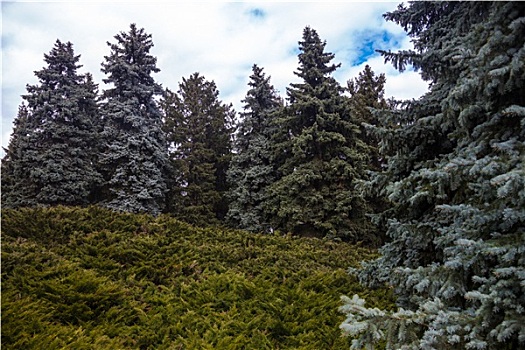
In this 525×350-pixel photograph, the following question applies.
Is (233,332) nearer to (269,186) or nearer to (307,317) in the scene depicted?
(307,317)

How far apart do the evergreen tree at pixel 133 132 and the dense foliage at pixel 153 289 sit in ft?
25.1

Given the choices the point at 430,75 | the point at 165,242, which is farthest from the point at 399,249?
the point at 165,242

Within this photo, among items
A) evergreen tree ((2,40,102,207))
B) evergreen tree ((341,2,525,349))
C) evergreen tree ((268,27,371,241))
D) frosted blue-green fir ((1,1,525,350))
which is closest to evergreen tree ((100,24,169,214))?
evergreen tree ((2,40,102,207))

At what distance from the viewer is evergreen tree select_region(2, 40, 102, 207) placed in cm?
1413

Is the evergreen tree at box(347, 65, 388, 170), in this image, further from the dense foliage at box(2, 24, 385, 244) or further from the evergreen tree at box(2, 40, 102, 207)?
the evergreen tree at box(2, 40, 102, 207)

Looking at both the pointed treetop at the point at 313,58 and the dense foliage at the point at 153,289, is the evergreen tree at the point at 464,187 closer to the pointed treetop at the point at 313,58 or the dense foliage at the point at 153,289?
the dense foliage at the point at 153,289

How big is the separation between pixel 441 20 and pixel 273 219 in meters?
10.6

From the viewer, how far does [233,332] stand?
13.9 feet

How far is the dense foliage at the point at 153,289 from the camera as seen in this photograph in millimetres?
4016

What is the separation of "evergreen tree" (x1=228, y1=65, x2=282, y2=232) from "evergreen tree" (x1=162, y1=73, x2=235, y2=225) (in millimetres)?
1176

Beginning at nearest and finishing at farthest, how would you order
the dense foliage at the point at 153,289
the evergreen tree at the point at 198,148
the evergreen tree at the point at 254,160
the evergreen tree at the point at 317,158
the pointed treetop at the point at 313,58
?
the dense foliage at the point at 153,289 < the evergreen tree at the point at 317,158 < the pointed treetop at the point at 313,58 < the evergreen tree at the point at 254,160 < the evergreen tree at the point at 198,148

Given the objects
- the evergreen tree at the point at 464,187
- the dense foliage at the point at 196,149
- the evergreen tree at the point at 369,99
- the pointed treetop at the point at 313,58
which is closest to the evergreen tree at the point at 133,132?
the dense foliage at the point at 196,149

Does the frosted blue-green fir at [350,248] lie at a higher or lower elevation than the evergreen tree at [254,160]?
lower

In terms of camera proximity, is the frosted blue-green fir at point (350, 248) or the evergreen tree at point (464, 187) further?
the frosted blue-green fir at point (350, 248)
